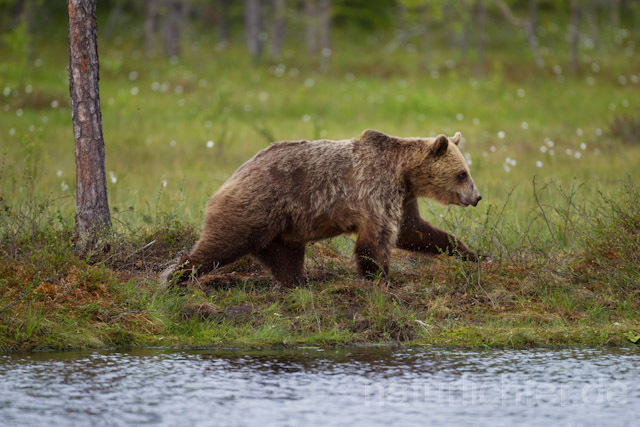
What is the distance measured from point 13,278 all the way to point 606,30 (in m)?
41.1

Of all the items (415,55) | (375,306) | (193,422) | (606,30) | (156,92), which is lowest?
(193,422)

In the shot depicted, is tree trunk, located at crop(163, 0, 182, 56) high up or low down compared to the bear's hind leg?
up

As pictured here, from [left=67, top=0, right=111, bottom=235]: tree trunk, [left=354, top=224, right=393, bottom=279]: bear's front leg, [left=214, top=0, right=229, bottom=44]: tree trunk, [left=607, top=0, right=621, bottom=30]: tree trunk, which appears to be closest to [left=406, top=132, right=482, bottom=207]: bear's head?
[left=354, top=224, right=393, bottom=279]: bear's front leg

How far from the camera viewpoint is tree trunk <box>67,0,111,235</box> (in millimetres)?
8109

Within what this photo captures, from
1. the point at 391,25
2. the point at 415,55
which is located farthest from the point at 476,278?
the point at 391,25

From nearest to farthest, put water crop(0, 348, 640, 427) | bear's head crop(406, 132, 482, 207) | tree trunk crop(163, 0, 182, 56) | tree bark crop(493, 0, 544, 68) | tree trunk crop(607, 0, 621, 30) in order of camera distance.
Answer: water crop(0, 348, 640, 427) < bear's head crop(406, 132, 482, 207) < tree bark crop(493, 0, 544, 68) < tree trunk crop(163, 0, 182, 56) < tree trunk crop(607, 0, 621, 30)

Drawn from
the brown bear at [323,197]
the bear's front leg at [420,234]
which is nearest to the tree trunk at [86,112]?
the brown bear at [323,197]

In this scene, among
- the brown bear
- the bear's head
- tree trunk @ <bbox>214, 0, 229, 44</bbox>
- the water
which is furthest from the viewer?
tree trunk @ <bbox>214, 0, 229, 44</bbox>

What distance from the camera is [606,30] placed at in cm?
4266

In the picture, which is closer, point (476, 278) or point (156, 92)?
point (476, 278)

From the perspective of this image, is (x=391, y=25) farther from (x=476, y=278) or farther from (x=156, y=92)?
(x=476, y=278)

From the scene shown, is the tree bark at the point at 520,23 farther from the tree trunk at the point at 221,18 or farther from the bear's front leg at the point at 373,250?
the tree trunk at the point at 221,18

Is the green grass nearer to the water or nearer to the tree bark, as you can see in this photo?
the water

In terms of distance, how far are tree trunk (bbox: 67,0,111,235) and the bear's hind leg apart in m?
1.77
